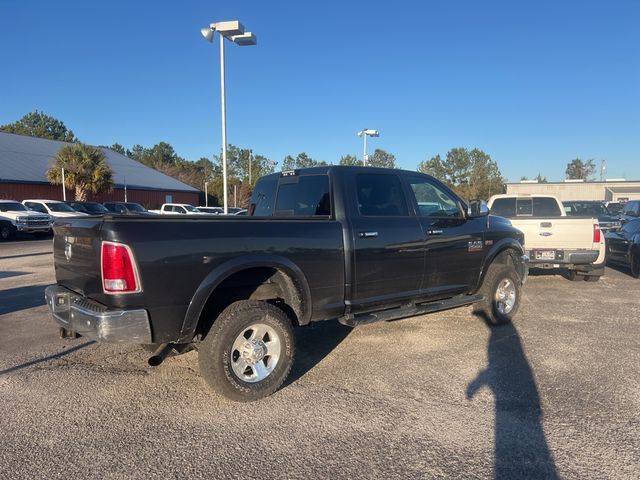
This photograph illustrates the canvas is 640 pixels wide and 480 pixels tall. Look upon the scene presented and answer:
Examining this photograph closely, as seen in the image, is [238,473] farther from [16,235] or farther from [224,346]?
[16,235]

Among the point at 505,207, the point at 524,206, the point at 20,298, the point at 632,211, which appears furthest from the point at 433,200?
the point at 632,211

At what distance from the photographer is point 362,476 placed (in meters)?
2.97

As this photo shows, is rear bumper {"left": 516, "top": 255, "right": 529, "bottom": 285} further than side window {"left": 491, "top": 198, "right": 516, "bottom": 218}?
No

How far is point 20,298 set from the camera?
26.7ft

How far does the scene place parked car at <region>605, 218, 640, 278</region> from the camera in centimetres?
1044

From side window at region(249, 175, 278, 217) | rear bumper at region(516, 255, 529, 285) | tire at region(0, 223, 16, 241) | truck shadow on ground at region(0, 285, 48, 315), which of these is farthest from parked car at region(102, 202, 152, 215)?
rear bumper at region(516, 255, 529, 285)

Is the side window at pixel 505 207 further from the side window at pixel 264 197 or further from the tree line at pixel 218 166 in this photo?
the tree line at pixel 218 166

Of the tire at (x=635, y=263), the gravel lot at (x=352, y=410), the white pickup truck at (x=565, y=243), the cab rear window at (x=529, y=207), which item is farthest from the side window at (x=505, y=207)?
the gravel lot at (x=352, y=410)

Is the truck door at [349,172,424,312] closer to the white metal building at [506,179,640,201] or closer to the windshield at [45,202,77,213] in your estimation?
the windshield at [45,202,77,213]

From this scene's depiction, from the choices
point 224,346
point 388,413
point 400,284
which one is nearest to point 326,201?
point 400,284

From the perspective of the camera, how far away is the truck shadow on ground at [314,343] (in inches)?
190

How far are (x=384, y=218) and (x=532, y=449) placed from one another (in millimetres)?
2569

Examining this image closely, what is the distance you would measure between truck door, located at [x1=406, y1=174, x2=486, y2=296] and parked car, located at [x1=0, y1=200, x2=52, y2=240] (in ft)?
70.1

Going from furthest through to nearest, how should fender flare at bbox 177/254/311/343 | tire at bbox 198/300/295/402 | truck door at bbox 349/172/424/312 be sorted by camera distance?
1. truck door at bbox 349/172/424/312
2. tire at bbox 198/300/295/402
3. fender flare at bbox 177/254/311/343
